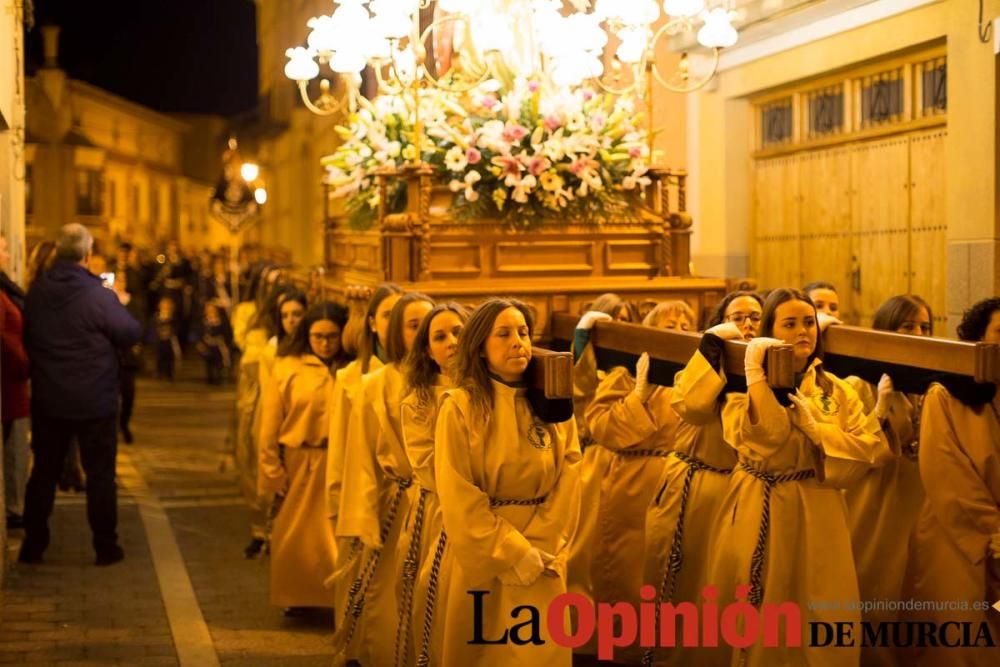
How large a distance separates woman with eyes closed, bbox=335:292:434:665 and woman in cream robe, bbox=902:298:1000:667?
7.91 ft

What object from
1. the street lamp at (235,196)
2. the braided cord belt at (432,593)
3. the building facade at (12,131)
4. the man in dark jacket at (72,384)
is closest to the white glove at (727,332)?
the braided cord belt at (432,593)

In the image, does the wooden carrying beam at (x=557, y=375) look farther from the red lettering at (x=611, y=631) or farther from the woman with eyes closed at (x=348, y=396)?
the red lettering at (x=611, y=631)

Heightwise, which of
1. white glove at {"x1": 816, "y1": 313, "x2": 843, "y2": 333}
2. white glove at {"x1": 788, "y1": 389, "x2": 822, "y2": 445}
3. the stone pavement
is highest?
white glove at {"x1": 816, "y1": 313, "x2": 843, "y2": 333}

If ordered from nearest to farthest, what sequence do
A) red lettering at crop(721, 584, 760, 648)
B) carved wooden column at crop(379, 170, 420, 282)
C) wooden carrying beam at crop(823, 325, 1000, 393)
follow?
wooden carrying beam at crop(823, 325, 1000, 393)
red lettering at crop(721, 584, 760, 648)
carved wooden column at crop(379, 170, 420, 282)

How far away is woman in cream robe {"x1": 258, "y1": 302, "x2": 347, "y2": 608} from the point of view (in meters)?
9.02

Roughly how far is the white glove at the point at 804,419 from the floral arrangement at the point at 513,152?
4.02m

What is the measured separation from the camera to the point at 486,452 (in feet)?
20.4

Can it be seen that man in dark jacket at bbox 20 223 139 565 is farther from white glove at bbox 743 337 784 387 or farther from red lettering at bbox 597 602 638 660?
white glove at bbox 743 337 784 387

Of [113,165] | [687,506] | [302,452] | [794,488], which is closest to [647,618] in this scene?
[687,506]

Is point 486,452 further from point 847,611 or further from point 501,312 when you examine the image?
point 847,611

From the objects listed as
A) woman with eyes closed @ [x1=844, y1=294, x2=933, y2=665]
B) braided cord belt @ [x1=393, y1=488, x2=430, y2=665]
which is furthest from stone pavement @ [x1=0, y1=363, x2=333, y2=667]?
woman with eyes closed @ [x1=844, y1=294, x2=933, y2=665]

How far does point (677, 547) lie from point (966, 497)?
136 centimetres

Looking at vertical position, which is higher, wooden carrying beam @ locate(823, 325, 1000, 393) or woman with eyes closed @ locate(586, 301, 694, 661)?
wooden carrying beam @ locate(823, 325, 1000, 393)

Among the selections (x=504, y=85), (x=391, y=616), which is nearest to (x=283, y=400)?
(x=391, y=616)
